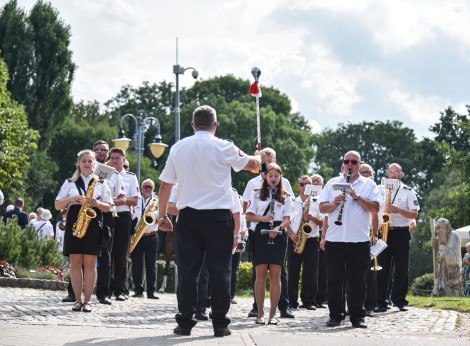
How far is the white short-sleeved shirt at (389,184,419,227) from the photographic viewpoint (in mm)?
15867

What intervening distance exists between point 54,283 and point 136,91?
2200 inches

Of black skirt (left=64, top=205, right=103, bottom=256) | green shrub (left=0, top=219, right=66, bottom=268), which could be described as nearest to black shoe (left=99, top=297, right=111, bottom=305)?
black skirt (left=64, top=205, right=103, bottom=256)

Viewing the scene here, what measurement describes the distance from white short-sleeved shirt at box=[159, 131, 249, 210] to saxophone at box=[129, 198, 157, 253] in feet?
21.7

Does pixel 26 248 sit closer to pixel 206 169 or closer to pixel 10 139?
pixel 206 169

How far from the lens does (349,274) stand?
500 inches

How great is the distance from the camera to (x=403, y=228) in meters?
15.9

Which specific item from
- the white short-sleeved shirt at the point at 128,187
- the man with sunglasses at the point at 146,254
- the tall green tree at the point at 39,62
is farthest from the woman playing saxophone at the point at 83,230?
the tall green tree at the point at 39,62

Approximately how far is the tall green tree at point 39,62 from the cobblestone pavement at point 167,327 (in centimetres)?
4307

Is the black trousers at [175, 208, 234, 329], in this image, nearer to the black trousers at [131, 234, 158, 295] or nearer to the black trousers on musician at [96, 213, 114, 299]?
the black trousers on musician at [96, 213, 114, 299]

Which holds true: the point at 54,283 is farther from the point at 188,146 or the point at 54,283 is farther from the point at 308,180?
→ the point at 188,146

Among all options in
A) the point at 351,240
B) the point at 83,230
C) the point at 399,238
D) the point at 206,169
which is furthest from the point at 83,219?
the point at 399,238

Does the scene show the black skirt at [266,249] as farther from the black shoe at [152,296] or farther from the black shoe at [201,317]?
the black shoe at [152,296]

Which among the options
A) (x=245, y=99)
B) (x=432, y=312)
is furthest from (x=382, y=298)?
(x=245, y=99)

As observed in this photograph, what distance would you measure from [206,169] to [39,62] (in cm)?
5028
